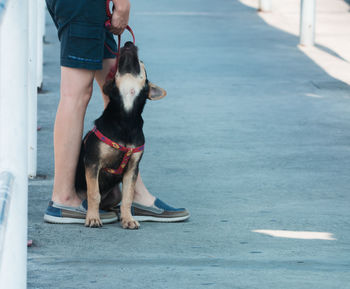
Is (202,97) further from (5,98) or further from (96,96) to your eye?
(5,98)

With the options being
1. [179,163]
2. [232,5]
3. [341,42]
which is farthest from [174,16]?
[179,163]

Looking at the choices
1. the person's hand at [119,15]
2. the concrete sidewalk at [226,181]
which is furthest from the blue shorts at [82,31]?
the concrete sidewalk at [226,181]

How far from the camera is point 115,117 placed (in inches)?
163

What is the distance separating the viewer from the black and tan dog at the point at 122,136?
13.5ft

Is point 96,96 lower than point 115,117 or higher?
lower

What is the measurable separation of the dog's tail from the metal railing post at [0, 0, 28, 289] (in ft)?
6.50

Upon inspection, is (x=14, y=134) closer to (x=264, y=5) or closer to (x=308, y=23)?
(x=308, y=23)

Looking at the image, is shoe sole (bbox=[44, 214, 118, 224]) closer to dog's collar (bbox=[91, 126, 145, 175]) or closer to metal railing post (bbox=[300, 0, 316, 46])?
dog's collar (bbox=[91, 126, 145, 175])

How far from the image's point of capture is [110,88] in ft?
13.6

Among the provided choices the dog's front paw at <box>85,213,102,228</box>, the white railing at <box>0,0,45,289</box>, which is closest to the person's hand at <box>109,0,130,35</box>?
the dog's front paw at <box>85,213,102,228</box>

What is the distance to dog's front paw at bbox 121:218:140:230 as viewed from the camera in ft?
13.8

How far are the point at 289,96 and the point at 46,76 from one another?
2811 mm

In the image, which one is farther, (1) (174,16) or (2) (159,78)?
(1) (174,16)

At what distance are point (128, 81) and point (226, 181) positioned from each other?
1354 mm
